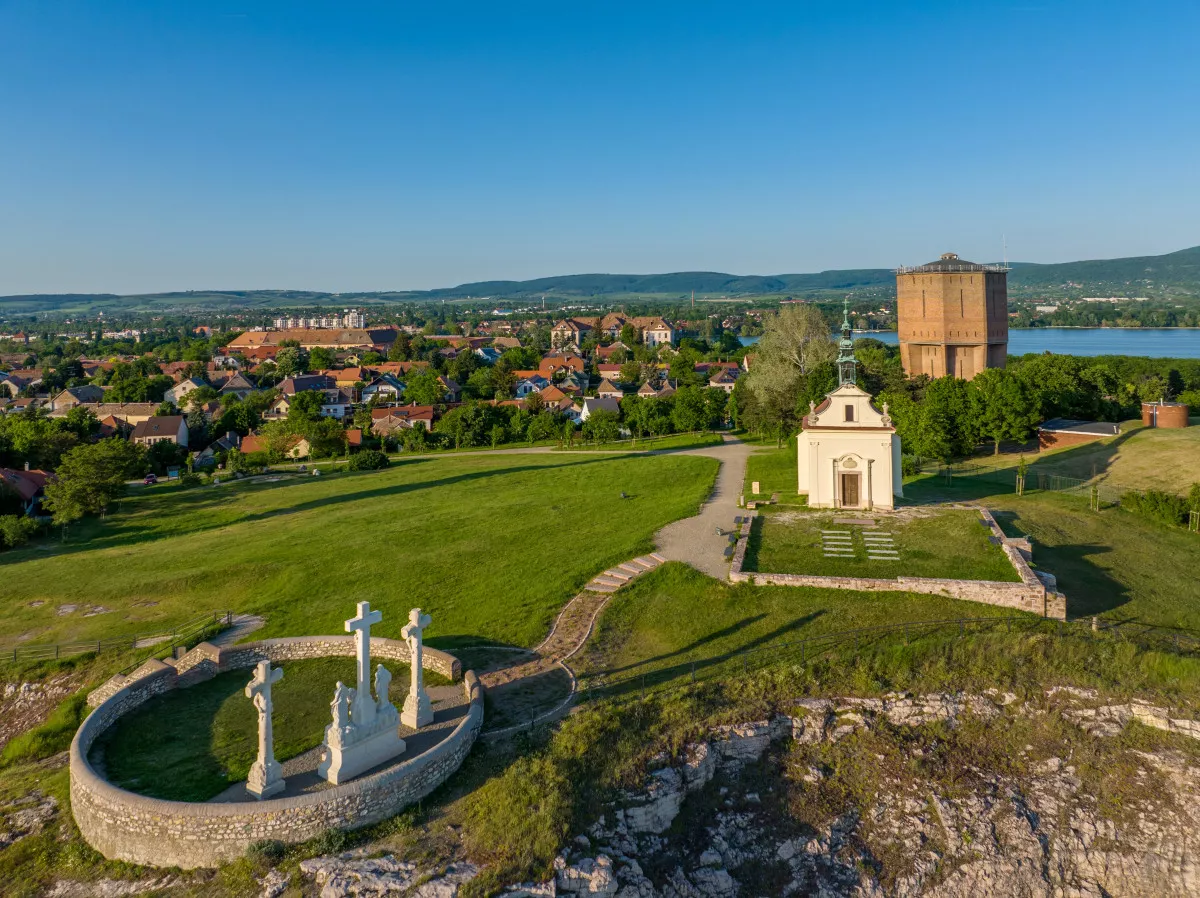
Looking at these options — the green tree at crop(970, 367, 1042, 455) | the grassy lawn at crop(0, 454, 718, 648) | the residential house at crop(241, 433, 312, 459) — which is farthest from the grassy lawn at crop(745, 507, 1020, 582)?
the residential house at crop(241, 433, 312, 459)

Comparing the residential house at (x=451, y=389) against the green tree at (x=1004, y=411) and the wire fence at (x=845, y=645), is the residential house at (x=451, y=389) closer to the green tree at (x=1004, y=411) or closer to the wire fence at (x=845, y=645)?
the green tree at (x=1004, y=411)

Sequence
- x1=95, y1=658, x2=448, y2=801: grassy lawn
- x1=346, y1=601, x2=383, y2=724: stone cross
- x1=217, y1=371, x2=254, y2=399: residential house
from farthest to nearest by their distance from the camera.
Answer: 1. x1=217, y1=371, x2=254, y2=399: residential house
2. x1=95, y1=658, x2=448, y2=801: grassy lawn
3. x1=346, y1=601, x2=383, y2=724: stone cross

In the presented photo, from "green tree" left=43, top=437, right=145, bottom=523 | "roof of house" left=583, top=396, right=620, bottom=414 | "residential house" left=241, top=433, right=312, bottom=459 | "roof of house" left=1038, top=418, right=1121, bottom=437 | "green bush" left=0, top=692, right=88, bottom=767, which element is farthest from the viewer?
"roof of house" left=583, top=396, right=620, bottom=414

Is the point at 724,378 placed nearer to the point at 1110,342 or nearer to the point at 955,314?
the point at 955,314

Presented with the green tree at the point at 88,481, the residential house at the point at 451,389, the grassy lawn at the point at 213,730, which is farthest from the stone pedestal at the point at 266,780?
the residential house at the point at 451,389

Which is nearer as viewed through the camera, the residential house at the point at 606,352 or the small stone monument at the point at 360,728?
the small stone monument at the point at 360,728

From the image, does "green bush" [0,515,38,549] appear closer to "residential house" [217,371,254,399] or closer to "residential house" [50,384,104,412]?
"residential house" [50,384,104,412]

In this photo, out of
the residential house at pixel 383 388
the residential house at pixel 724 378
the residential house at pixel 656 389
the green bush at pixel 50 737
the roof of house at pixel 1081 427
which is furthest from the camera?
the residential house at pixel 383 388
